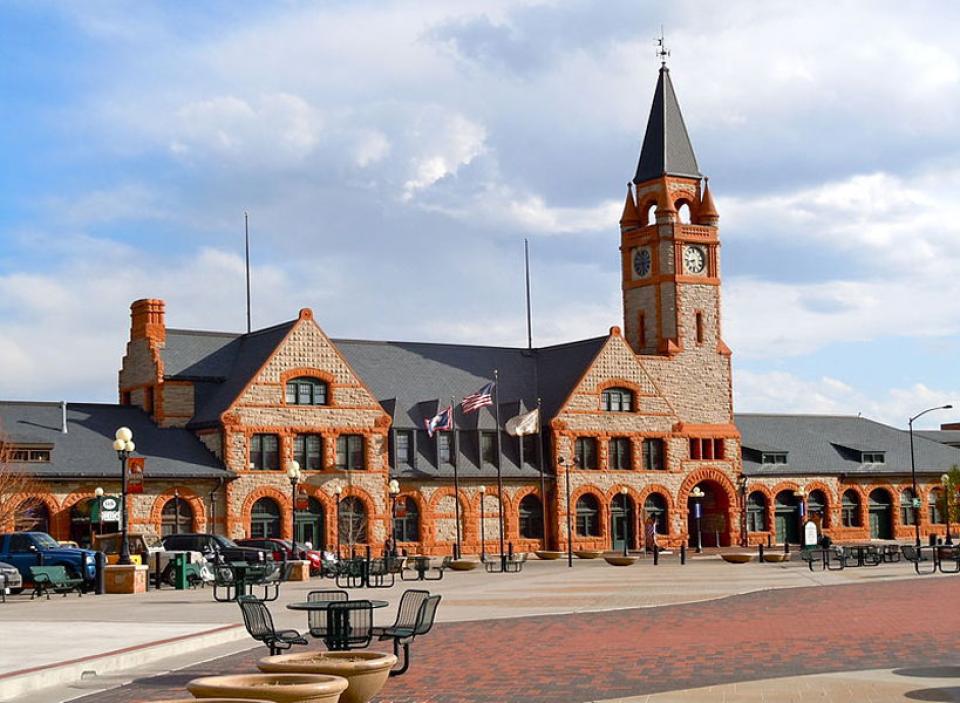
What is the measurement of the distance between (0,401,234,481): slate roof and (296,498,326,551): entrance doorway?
14.0ft

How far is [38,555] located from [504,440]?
36.3 meters

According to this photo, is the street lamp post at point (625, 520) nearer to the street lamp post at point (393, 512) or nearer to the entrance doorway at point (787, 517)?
the entrance doorway at point (787, 517)

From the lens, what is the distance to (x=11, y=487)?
55688 mm

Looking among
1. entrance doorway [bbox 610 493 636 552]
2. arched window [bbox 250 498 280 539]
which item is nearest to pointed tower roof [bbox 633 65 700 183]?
entrance doorway [bbox 610 493 636 552]

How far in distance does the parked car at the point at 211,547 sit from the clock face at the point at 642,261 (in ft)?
127

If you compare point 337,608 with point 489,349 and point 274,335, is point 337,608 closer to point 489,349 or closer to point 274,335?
point 274,335

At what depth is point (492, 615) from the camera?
93.2ft

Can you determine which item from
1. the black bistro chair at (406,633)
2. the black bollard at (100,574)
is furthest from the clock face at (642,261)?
the black bistro chair at (406,633)

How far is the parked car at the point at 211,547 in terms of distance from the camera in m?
46.7

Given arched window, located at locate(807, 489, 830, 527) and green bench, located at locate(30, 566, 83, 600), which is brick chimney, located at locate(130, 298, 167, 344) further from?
arched window, located at locate(807, 489, 830, 527)

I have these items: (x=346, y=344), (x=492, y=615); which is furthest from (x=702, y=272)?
(x=492, y=615)

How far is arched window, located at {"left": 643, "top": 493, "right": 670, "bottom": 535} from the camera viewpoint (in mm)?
77375

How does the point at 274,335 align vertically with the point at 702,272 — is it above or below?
below

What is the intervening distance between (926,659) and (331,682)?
30.4ft
